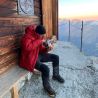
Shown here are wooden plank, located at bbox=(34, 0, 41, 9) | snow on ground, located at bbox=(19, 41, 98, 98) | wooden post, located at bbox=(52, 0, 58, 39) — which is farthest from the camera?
wooden post, located at bbox=(52, 0, 58, 39)

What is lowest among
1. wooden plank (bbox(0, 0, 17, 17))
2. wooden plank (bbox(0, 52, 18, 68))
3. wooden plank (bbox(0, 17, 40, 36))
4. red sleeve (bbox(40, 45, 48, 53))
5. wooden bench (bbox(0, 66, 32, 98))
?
wooden bench (bbox(0, 66, 32, 98))

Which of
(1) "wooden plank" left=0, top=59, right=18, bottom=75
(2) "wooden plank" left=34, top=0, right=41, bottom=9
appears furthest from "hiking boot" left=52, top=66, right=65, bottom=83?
(2) "wooden plank" left=34, top=0, right=41, bottom=9

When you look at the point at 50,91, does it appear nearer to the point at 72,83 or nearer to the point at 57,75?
the point at 57,75

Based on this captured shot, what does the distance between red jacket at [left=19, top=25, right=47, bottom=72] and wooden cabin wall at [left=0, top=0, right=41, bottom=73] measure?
219 mm

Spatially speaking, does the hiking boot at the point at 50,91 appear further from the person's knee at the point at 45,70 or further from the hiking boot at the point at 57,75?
the hiking boot at the point at 57,75

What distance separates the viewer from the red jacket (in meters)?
3.74

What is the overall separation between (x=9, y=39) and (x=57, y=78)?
1137 millimetres

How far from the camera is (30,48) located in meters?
3.71

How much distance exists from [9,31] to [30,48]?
1.54 feet

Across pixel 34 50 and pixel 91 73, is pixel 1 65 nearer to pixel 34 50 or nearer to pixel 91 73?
pixel 34 50

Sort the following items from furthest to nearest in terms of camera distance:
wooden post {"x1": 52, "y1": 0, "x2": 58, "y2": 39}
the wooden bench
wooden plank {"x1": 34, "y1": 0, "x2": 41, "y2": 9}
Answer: wooden post {"x1": 52, "y1": 0, "x2": 58, "y2": 39}
wooden plank {"x1": 34, "y1": 0, "x2": 41, "y2": 9}
the wooden bench

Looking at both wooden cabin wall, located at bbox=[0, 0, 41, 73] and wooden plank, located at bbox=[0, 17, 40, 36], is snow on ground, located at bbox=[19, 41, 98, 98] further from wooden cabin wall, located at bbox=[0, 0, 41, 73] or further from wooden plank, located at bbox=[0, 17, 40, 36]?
wooden plank, located at bbox=[0, 17, 40, 36]

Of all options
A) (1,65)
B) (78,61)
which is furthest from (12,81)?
(78,61)

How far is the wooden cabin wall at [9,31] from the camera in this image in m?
3.61
